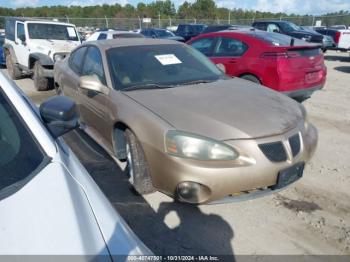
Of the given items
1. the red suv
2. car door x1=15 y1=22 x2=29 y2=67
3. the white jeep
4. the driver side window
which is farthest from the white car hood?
the driver side window

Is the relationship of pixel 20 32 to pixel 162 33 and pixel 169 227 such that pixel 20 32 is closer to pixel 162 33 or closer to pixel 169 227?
pixel 169 227

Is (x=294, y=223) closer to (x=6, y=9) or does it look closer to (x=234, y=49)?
(x=234, y=49)

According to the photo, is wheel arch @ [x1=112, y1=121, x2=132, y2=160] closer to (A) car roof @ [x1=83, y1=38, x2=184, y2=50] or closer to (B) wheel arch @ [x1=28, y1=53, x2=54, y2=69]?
(A) car roof @ [x1=83, y1=38, x2=184, y2=50]

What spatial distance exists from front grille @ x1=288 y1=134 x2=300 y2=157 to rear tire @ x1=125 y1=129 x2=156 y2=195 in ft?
4.31

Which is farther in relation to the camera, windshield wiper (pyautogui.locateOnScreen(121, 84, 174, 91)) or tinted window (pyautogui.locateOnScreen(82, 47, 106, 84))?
tinted window (pyautogui.locateOnScreen(82, 47, 106, 84))

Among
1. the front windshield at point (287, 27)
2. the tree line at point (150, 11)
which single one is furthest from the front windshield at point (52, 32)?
the tree line at point (150, 11)

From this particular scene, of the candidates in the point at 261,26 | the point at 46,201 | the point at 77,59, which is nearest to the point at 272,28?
the point at 261,26

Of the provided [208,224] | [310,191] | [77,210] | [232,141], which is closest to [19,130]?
[77,210]

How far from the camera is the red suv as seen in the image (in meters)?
5.62

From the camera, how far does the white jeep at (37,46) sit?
8336 mm

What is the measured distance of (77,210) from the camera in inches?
53.7

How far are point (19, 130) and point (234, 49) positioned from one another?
5360mm

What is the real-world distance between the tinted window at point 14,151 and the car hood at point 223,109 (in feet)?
4.25

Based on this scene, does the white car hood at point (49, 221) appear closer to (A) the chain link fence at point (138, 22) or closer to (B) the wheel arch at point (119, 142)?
(B) the wheel arch at point (119, 142)
